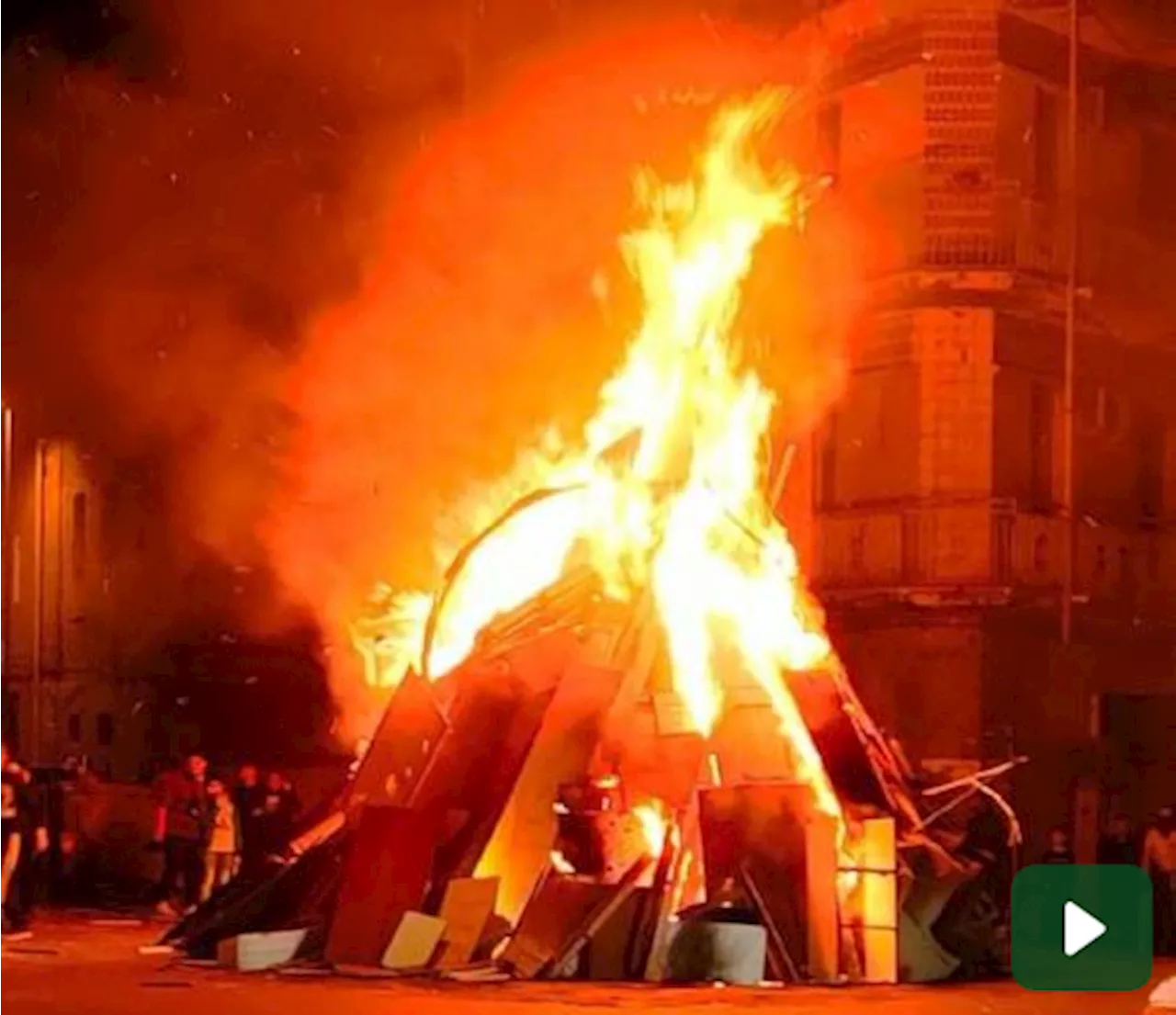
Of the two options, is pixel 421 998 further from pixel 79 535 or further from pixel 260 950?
pixel 79 535

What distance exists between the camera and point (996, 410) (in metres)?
30.0

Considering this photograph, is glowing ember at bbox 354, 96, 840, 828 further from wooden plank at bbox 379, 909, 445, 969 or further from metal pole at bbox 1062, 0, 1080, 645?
metal pole at bbox 1062, 0, 1080, 645

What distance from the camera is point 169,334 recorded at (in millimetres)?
37344

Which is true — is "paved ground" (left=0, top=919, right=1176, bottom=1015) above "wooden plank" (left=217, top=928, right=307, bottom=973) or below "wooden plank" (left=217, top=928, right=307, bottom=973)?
below

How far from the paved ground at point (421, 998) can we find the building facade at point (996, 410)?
10.1 meters

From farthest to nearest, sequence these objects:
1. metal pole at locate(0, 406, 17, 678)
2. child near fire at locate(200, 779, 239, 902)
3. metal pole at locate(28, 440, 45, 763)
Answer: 1. metal pole at locate(28, 440, 45, 763)
2. metal pole at locate(0, 406, 17, 678)
3. child near fire at locate(200, 779, 239, 902)

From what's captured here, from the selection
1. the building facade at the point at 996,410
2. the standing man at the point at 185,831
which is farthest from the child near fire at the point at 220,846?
the building facade at the point at 996,410

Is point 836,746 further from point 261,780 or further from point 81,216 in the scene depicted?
point 81,216

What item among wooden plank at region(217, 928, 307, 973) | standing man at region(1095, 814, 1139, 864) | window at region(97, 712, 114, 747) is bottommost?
wooden plank at region(217, 928, 307, 973)

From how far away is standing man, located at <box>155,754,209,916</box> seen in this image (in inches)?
988

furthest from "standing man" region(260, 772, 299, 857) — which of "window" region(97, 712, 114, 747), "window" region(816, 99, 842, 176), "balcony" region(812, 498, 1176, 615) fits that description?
"window" region(97, 712, 114, 747)

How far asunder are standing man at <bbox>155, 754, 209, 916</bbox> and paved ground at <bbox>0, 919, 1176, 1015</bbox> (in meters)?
4.91

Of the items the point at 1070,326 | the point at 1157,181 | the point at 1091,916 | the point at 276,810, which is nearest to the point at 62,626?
the point at 276,810

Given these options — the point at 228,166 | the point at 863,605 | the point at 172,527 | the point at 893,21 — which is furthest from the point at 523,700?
the point at 172,527
